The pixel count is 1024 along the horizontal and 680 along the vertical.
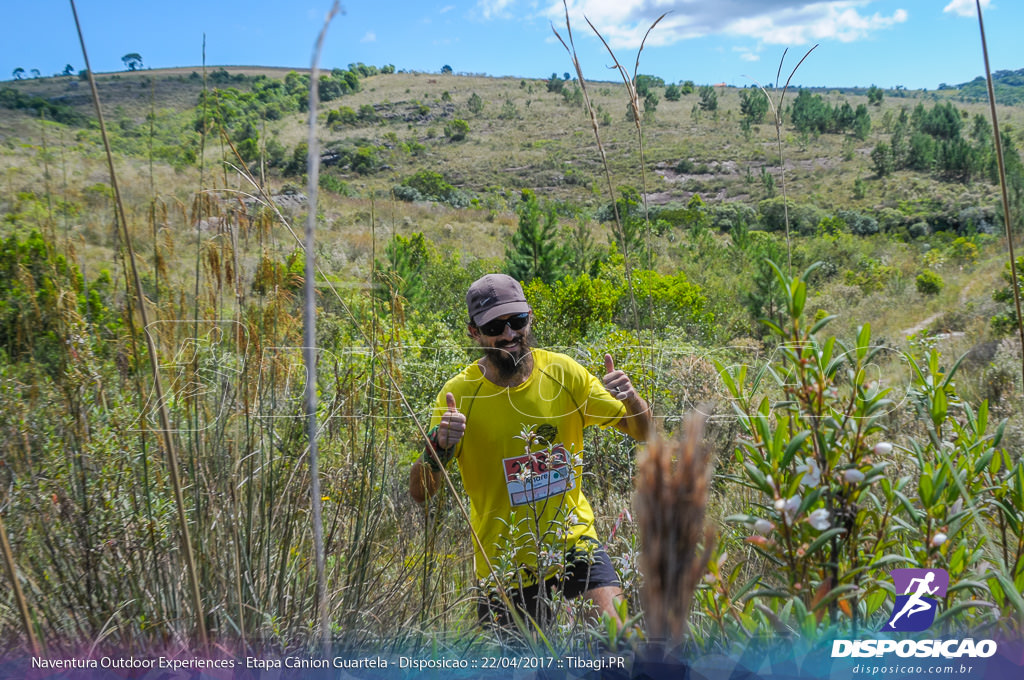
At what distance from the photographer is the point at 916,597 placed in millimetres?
590

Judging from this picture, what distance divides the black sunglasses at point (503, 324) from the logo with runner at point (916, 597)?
4.41ft

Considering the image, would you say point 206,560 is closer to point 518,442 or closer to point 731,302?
point 518,442

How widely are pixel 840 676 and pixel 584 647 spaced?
1.06 feet

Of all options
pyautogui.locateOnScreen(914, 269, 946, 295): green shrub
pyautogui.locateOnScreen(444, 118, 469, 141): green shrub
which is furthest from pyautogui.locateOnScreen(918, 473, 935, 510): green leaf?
pyautogui.locateOnScreen(444, 118, 469, 141): green shrub

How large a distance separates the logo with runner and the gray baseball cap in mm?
1341

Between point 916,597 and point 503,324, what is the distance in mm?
1398

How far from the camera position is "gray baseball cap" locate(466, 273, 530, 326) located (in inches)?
72.8

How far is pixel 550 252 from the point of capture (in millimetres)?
8438

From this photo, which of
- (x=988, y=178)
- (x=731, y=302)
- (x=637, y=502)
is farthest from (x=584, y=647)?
(x=988, y=178)

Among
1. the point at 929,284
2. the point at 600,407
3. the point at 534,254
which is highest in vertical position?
the point at 534,254

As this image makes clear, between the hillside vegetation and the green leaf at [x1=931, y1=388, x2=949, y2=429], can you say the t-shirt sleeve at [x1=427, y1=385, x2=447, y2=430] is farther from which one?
the green leaf at [x1=931, y1=388, x2=949, y2=429]

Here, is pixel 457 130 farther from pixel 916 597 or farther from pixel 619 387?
pixel 916 597

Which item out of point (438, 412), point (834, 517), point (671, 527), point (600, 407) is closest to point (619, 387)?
point (600, 407)

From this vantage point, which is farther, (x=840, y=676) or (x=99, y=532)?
(x=99, y=532)
